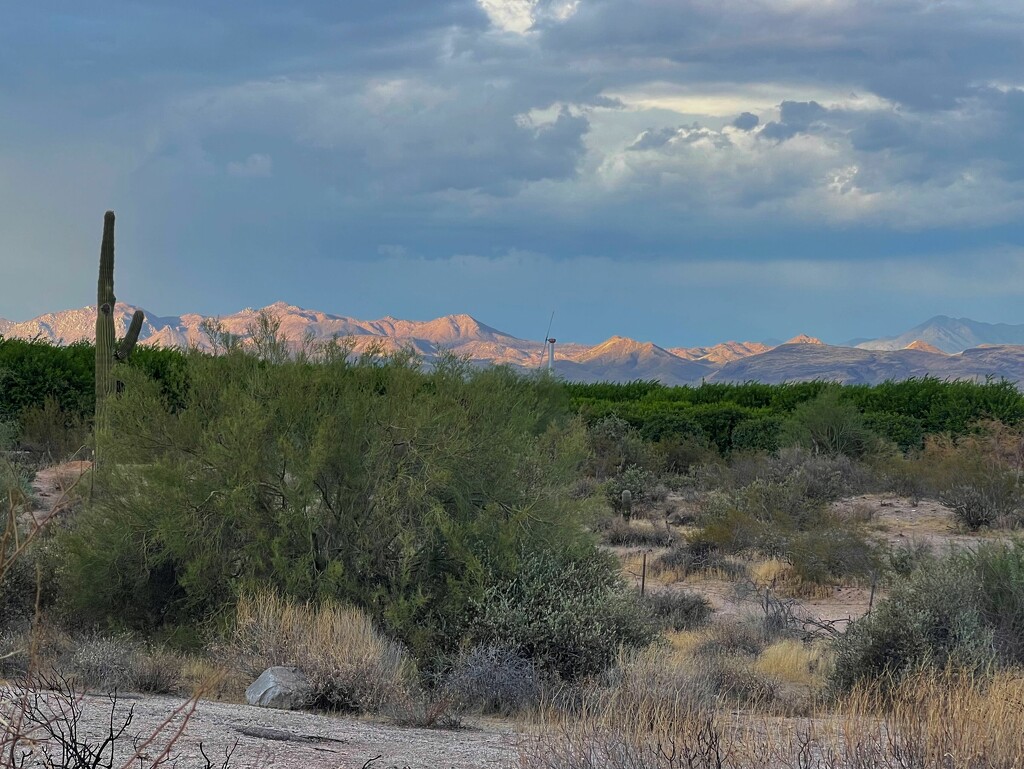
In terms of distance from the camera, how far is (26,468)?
1770cm

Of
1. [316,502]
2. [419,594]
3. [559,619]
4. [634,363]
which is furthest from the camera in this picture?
[634,363]

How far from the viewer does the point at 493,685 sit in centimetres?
772

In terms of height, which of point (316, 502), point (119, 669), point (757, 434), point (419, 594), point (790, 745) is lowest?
point (119, 669)

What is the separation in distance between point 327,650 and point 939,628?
4.71 m

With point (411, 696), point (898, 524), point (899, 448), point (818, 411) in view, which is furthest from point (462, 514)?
point (899, 448)

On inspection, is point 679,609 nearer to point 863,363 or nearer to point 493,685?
point 493,685

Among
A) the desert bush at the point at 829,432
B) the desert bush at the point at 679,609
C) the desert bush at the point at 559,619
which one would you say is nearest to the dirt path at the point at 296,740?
the desert bush at the point at 559,619

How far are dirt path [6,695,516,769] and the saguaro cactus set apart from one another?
7.54 m

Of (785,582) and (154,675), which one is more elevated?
(154,675)

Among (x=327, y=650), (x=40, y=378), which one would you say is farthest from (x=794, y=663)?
(x=40, y=378)

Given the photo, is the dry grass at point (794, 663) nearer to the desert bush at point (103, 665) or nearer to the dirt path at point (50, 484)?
the desert bush at point (103, 665)

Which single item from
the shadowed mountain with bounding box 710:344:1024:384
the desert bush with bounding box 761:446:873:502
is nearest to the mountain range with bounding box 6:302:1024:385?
the shadowed mountain with bounding box 710:344:1024:384

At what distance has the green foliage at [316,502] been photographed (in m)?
9.40

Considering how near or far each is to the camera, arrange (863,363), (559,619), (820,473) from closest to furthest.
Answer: (559,619) → (820,473) → (863,363)
